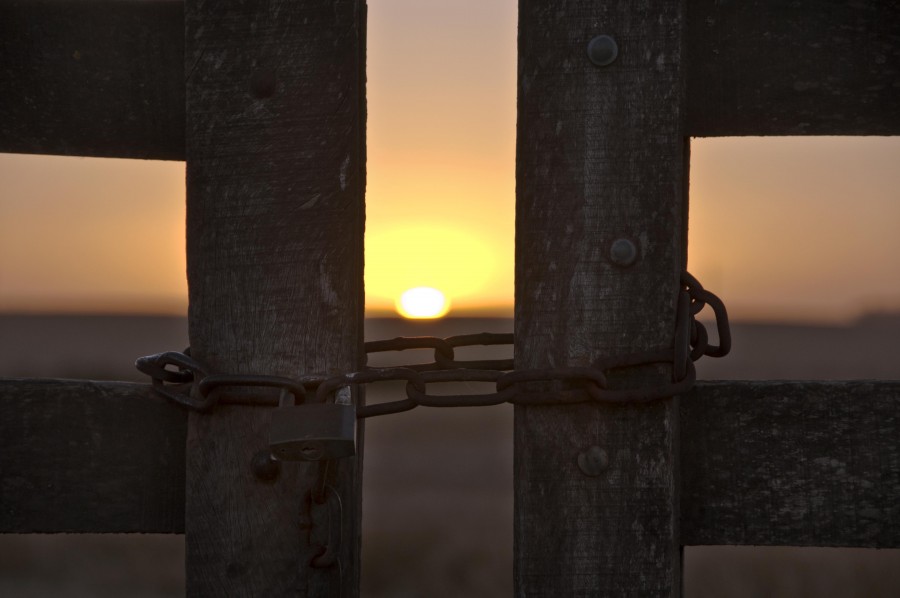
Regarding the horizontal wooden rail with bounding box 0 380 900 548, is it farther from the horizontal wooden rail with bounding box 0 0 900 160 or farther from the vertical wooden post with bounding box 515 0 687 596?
the horizontal wooden rail with bounding box 0 0 900 160

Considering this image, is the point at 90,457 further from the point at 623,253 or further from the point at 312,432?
the point at 623,253

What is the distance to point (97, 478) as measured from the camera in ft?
4.79

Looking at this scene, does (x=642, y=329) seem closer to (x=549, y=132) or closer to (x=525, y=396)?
(x=525, y=396)

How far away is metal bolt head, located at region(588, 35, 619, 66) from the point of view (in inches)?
53.1

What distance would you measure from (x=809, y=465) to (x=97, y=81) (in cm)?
112

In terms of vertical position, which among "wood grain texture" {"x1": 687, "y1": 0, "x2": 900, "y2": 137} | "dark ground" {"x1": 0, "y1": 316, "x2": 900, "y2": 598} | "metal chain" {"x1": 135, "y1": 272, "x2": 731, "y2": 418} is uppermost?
"wood grain texture" {"x1": 687, "y1": 0, "x2": 900, "y2": 137}

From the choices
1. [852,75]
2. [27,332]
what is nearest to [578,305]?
[852,75]

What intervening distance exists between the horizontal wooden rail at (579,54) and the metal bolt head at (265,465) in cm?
45

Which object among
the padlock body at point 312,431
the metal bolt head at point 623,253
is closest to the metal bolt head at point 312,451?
the padlock body at point 312,431

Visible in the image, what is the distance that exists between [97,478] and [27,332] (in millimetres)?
67019

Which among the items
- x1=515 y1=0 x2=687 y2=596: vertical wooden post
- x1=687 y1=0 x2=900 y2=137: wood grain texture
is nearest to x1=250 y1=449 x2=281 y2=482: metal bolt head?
x1=515 y1=0 x2=687 y2=596: vertical wooden post

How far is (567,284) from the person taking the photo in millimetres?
1363

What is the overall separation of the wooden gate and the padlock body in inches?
3.2

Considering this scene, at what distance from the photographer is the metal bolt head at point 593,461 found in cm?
135
